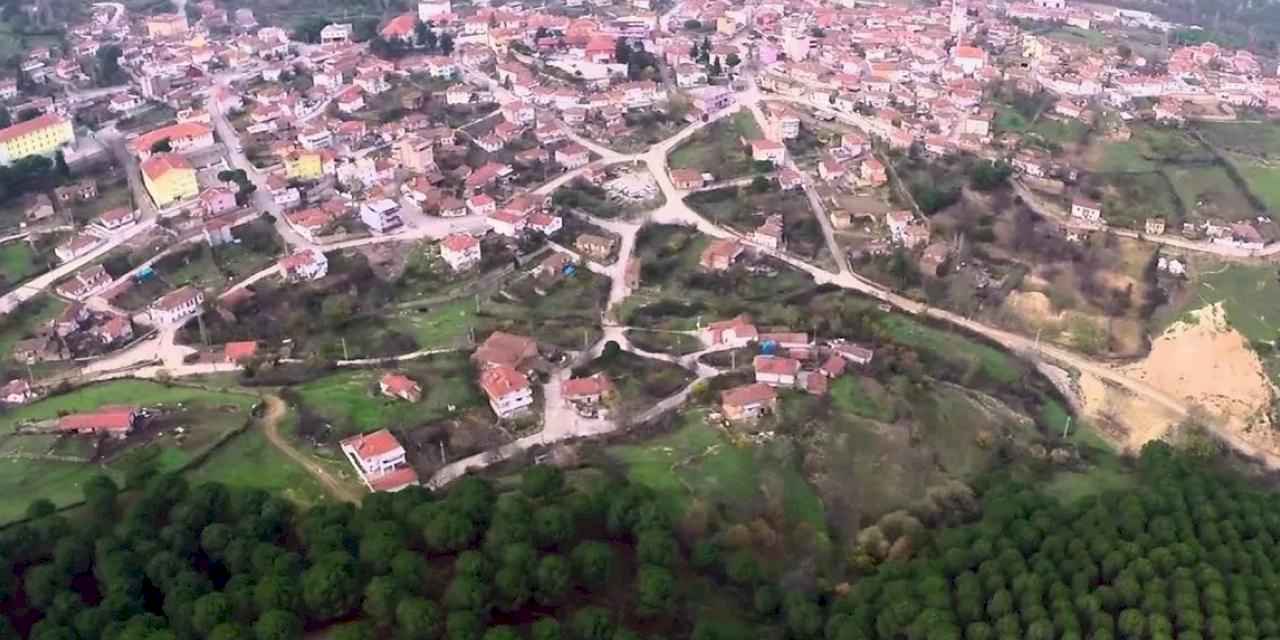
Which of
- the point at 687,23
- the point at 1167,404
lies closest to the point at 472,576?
the point at 1167,404

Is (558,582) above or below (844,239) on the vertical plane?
above

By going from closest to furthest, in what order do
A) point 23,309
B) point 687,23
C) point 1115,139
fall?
point 23,309
point 1115,139
point 687,23

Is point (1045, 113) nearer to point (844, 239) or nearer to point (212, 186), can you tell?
point (844, 239)

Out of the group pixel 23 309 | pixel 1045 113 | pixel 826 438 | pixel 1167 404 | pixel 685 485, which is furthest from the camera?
pixel 1045 113

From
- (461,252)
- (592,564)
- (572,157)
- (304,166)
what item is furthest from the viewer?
(572,157)

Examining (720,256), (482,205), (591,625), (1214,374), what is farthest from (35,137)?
(1214,374)

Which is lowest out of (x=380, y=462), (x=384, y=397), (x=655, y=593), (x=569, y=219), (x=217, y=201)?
(x=569, y=219)

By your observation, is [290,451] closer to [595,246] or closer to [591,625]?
[591,625]

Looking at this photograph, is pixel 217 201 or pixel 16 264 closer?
pixel 16 264
